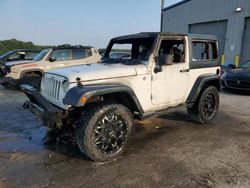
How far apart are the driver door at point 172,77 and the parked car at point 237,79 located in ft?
16.4

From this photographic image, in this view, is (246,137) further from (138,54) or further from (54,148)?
(54,148)

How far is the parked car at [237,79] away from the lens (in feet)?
28.5

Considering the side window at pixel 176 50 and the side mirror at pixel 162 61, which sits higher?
the side window at pixel 176 50

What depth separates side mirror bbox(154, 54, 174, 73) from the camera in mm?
3964

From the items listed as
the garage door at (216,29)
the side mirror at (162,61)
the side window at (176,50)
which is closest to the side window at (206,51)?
the side window at (176,50)

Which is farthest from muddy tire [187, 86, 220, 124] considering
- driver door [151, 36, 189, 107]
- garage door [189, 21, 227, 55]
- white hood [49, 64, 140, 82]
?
garage door [189, 21, 227, 55]

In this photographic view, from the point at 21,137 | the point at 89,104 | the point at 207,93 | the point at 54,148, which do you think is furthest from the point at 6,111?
the point at 207,93

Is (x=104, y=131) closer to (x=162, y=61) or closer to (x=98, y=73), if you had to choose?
(x=98, y=73)

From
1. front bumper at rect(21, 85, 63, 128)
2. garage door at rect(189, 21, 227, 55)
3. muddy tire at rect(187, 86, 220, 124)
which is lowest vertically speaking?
muddy tire at rect(187, 86, 220, 124)

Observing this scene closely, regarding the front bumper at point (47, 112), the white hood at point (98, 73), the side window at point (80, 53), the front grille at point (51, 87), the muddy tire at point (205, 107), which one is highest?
the side window at point (80, 53)

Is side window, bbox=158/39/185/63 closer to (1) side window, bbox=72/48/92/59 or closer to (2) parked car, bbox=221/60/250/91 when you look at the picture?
(2) parked car, bbox=221/60/250/91

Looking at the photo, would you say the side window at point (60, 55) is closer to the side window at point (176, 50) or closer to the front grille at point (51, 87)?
the front grille at point (51, 87)

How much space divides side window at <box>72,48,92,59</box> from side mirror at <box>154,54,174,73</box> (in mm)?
6366

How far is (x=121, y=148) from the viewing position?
3680 millimetres
